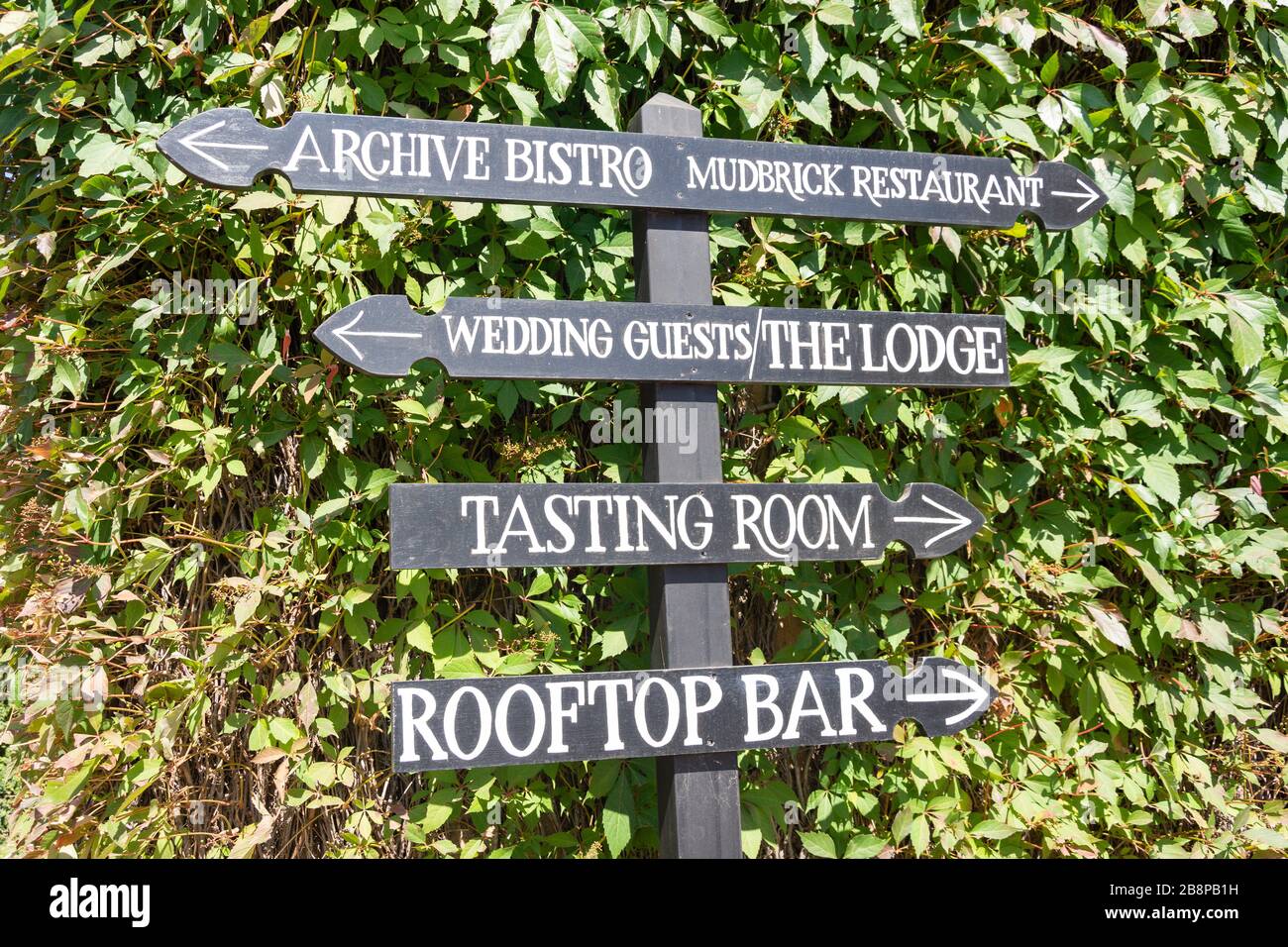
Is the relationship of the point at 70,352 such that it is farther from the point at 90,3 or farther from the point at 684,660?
the point at 684,660

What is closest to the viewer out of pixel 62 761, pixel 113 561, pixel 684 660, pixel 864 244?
pixel 684 660

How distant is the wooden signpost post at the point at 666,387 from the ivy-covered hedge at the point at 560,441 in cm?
27

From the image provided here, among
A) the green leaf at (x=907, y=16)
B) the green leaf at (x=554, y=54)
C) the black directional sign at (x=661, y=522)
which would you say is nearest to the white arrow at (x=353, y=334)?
the black directional sign at (x=661, y=522)

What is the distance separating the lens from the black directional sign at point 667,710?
1.56m

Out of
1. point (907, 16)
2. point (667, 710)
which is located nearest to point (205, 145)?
point (667, 710)

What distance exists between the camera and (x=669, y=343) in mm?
1745

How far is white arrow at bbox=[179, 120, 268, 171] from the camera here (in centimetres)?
158

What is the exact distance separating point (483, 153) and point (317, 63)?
0.52 meters

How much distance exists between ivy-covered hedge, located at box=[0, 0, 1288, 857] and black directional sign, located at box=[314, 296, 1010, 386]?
313 mm

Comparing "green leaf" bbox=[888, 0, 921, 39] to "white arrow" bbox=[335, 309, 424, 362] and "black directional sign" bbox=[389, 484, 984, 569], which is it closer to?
"black directional sign" bbox=[389, 484, 984, 569]

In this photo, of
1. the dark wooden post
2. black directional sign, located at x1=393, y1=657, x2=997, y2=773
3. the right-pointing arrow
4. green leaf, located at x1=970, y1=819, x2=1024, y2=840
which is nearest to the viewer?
black directional sign, located at x1=393, y1=657, x2=997, y2=773

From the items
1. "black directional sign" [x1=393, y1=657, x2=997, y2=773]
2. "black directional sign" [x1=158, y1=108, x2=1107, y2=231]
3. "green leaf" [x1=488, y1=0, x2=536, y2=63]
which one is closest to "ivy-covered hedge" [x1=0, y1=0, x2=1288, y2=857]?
"green leaf" [x1=488, y1=0, x2=536, y2=63]

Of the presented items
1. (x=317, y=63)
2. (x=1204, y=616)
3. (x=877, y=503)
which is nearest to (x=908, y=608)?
(x=877, y=503)

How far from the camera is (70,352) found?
2.01 m
